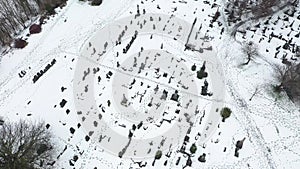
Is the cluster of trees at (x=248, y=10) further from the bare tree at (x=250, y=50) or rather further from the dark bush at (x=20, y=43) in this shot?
the dark bush at (x=20, y=43)

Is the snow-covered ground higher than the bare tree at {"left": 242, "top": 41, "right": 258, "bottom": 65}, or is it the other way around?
the bare tree at {"left": 242, "top": 41, "right": 258, "bottom": 65}

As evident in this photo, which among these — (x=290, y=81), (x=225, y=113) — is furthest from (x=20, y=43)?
(x=290, y=81)

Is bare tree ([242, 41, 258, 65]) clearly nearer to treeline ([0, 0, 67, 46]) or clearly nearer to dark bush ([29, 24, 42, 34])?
treeline ([0, 0, 67, 46])

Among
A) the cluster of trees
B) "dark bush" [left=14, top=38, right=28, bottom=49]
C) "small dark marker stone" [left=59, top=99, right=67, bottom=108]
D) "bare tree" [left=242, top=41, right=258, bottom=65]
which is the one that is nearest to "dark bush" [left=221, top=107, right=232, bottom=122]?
"bare tree" [left=242, top=41, right=258, bottom=65]

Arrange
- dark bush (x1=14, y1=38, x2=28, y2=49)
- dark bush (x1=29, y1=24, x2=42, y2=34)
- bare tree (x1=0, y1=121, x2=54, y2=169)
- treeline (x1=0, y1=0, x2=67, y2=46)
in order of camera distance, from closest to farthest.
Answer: bare tree (x1=0, y1=121, x2=54, y2=169) < dark bush (x1=14, y1=38, x2=28, y2=49) < treeline (x1=0, y1=0, x2=67, y2=46) < dark bush (x1=29, y1=24, x2=42, y2=34)

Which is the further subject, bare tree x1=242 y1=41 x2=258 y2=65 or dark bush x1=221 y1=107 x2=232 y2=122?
bare tree x1=242 y1=41 x2=258 y2=65

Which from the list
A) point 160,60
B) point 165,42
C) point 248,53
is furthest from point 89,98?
point 248,53

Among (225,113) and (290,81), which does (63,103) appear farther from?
(290,81)

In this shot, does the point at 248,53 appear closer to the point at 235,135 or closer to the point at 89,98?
the point at 235,135
